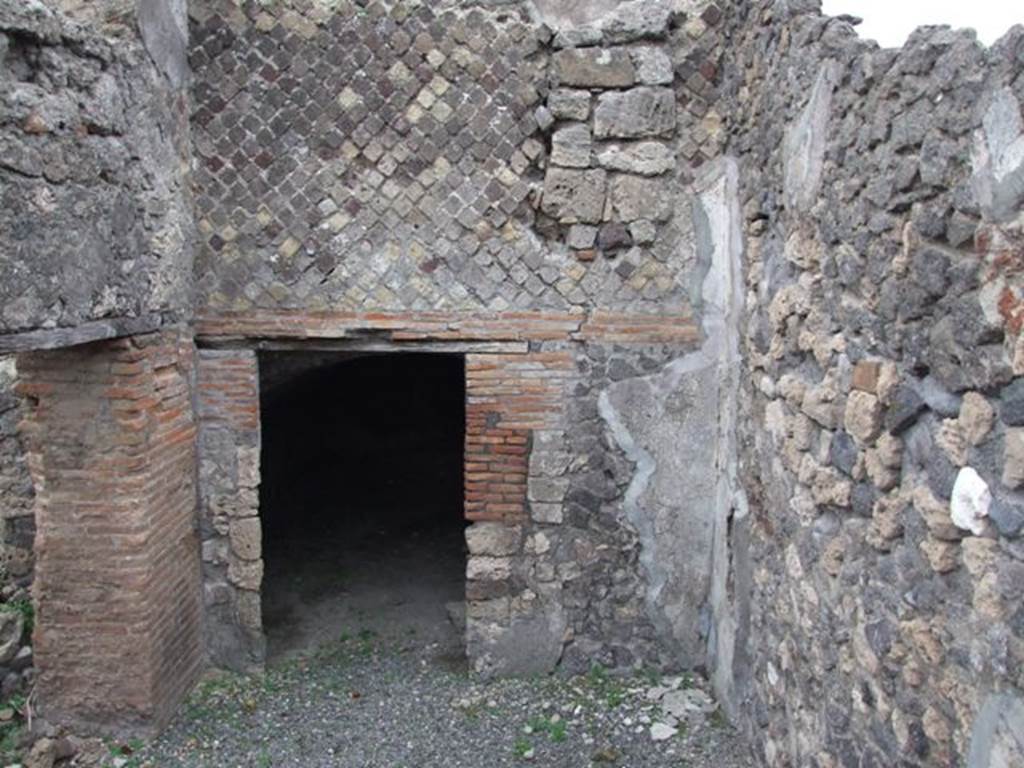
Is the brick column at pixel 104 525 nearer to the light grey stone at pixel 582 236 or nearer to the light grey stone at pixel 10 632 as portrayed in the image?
the light grey stone at pixel 10 632

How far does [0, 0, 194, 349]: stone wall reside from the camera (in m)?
3.18

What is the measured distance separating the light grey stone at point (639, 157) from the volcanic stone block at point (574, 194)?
0.08m

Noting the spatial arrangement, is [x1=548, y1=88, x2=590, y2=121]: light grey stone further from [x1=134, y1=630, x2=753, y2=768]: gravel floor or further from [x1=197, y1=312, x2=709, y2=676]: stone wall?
[x1=134, y1=630, x2=753, y2=768]: gravel floor

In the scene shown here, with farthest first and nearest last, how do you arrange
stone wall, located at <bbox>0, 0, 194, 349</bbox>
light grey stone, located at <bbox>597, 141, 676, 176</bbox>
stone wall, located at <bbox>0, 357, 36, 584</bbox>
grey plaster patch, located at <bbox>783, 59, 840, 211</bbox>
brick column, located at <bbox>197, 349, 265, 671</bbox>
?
stone wall, located at <bbox>0, 357, 36, 584</bbox> < brick column, located at <bbox>197, 349, 265, 671</bbox> < light grey stone, located at <bbox>597, 141, 676, 176</bbox> < stone wall, located at <bbox>0, 0, 194, 349</bbox> < grey plaster patch, located at <bbox>783, 59, 840, 211</bbox>

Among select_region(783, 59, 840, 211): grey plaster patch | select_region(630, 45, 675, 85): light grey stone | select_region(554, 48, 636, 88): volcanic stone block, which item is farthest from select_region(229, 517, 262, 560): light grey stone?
select_region(783, 59, 840, 211): grey plaster patch

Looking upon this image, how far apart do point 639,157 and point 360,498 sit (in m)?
4.85

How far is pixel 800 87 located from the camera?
3.25 metres

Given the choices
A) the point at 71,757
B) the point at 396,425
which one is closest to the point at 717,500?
the point at 71,757

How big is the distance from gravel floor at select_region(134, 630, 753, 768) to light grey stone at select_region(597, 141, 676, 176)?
2661 mm

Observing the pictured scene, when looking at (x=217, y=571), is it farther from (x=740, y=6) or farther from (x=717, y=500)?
(x=740, y=6)

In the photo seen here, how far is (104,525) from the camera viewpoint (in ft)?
13.5

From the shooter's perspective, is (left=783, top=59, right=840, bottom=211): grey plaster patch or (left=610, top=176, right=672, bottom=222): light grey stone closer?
(left=783, top=59, right=840, bottom=211): grey plaster patch

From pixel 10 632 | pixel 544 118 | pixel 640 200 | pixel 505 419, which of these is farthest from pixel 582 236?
pixel 10 632

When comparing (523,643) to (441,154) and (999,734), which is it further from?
(999,734)
